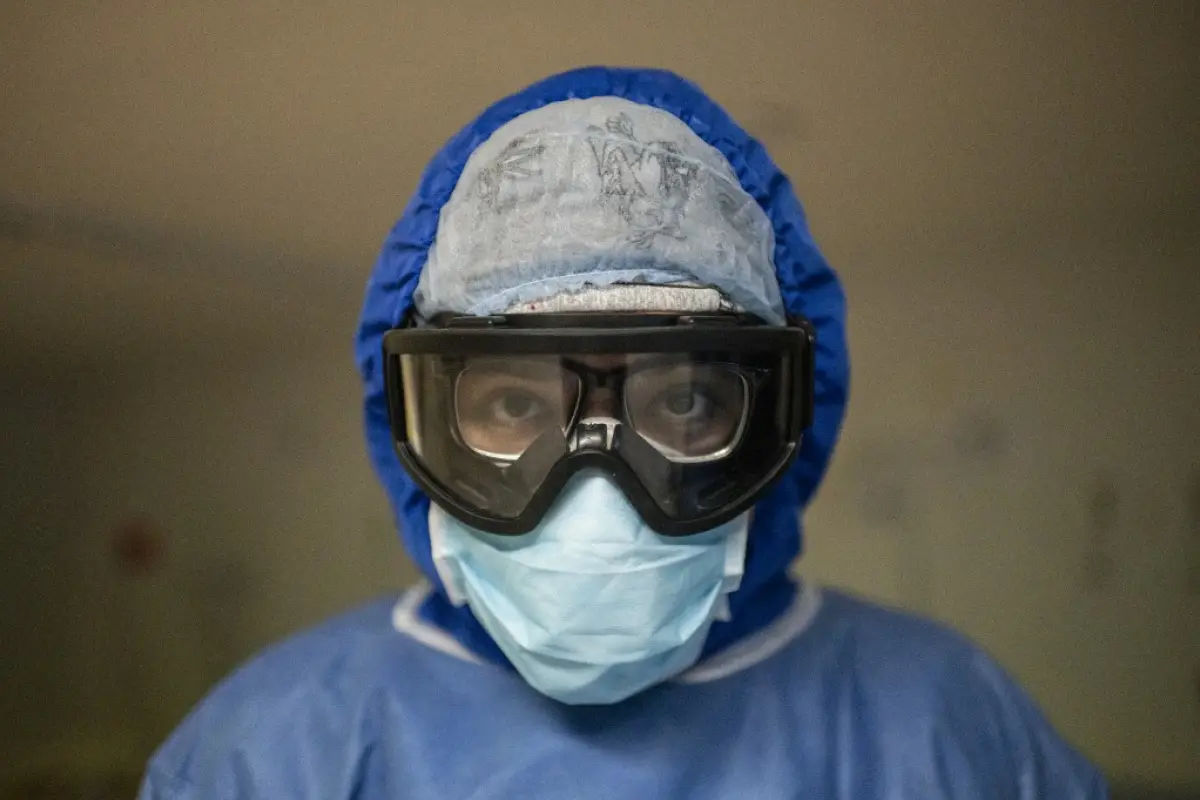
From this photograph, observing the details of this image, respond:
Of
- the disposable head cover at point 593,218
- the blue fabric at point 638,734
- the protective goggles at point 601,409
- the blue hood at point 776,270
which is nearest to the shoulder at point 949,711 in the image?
the blue fabric at point 638,734

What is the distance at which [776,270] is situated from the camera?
777 millimetres

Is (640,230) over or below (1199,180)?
below

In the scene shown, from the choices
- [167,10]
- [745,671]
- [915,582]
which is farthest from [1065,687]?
[167,10]

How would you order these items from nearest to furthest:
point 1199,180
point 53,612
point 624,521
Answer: point 624,521 < point 1199,180 < point 53,612

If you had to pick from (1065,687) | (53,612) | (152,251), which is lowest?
(1065,687)

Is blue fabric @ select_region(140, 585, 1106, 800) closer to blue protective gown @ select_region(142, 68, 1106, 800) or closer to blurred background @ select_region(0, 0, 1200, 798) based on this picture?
blue protective gown @ select_region(142, 68, 1106, 800)

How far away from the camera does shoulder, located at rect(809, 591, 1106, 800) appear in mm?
716

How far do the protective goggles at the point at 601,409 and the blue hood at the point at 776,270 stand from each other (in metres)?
0.06

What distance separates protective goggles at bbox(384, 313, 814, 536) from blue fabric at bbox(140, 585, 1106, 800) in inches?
8.1

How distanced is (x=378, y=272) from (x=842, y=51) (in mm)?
568

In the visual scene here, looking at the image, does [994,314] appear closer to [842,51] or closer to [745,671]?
[842,51]

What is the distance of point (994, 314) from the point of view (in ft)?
3.94

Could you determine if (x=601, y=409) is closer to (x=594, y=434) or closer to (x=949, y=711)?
(x=594, y=434)

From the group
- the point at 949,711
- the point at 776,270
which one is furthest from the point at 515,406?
the point at 949,711
